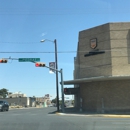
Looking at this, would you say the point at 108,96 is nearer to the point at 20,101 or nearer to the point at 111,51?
the point at 111,51

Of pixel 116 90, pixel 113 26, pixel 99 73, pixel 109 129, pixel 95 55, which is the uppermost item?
pixel 113 26

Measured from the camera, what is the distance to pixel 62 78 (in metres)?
31.2

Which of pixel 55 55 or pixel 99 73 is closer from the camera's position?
pixel 99 73

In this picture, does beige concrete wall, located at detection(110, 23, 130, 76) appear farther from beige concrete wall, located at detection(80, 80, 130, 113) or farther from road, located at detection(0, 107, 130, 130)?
road, located at detection(0, 107, 130, 130)

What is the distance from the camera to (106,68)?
29469 mm

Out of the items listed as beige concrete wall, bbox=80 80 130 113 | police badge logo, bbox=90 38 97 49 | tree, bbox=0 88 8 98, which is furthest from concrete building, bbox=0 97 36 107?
police badge logo, bbox=90 38 97 49

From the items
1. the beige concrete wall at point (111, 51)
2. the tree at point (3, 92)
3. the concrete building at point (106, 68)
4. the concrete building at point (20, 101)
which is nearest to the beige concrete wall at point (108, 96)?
the concrete building at point (106, 68)

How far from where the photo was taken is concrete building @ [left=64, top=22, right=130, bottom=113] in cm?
2847

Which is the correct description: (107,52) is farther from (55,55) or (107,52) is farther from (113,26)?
(55,55)

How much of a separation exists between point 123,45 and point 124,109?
7033 mm

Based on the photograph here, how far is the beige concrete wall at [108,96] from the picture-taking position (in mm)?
28250

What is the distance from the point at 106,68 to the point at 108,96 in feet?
10.2

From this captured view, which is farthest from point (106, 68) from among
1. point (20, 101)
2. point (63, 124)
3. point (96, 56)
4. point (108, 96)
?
point (20, 101)

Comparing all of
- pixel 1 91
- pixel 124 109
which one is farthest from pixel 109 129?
pixel 1 91
